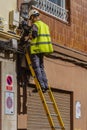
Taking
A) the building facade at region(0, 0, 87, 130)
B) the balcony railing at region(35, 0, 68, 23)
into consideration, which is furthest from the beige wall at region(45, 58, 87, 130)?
the balcony railing at region(35, 0, 68, 23)

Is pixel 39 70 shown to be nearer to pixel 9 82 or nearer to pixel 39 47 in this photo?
pixel 39 47

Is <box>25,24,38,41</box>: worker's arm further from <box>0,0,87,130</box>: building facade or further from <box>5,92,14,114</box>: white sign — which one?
<box>5,92,14,114</box>: white sign

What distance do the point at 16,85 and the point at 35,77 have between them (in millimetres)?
526

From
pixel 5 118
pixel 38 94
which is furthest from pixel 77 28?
pixel 5 118

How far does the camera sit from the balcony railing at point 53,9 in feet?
47.2

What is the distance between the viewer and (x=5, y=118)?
40.0 feet

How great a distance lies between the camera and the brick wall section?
47.7 feet

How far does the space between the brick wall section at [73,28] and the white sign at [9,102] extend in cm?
260

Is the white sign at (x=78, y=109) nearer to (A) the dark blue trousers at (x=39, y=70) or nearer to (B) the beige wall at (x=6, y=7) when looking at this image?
(A) the dark blue trousers at (x=39, y=70)

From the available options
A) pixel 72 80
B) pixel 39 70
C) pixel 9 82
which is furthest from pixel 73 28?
pixel 9 82

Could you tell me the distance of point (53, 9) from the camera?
589 inches

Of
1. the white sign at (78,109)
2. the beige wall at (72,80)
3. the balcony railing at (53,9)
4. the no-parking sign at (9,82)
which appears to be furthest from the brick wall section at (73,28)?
the no-parking sign at (9,82)

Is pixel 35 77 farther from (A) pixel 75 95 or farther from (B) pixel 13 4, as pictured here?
(A) pixel 75 95

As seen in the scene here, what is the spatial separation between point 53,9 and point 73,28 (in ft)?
3.25
